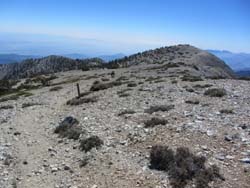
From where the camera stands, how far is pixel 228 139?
48.4 ft

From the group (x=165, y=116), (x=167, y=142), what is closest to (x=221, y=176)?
(x=167, y=142)

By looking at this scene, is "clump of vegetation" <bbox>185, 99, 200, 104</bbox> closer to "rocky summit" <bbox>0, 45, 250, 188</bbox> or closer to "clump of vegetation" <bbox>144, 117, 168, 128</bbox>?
"rocky summit" <bbox>0, 45, 250, 188</bbox>

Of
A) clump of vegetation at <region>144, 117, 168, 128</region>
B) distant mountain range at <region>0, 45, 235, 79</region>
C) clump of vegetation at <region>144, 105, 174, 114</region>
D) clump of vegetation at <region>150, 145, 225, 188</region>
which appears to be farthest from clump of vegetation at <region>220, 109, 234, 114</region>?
distant mountain range at <region>0, 45, 235, 79</region>

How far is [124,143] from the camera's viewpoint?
1588 cm

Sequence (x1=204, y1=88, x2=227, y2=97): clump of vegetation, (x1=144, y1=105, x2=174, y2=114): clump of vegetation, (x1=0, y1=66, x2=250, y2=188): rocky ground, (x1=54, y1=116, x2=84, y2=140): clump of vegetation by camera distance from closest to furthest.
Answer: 1. (x1=0, y1=66, x2=250, y2=188): rocky ground
2. (x1=54, y1=116, x2=84, y2=140): clump of vegetation
3. (x1=144, y1=105, x2=174, y2=114): clump of vegetation
4. (x1=204, y1=88, x2=227, y2=97): clump of vegetation

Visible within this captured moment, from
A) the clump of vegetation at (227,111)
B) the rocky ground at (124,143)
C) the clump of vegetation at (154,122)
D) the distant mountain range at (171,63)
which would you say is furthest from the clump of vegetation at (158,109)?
the distant mountain range at (171,63)

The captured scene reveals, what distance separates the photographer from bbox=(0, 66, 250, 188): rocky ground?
12859 millimetres

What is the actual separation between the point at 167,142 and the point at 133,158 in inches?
69.7

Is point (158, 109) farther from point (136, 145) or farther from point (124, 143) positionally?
point (136, 145)

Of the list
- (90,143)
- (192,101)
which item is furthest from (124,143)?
(192,101)

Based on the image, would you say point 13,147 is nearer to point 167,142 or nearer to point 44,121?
point 44,121

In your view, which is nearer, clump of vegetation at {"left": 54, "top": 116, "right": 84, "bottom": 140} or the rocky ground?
the rocky ground

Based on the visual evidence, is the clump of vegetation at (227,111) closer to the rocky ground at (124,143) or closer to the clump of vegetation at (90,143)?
the rocky ground at (124,143)

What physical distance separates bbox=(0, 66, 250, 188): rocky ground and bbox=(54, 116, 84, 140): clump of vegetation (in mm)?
318
